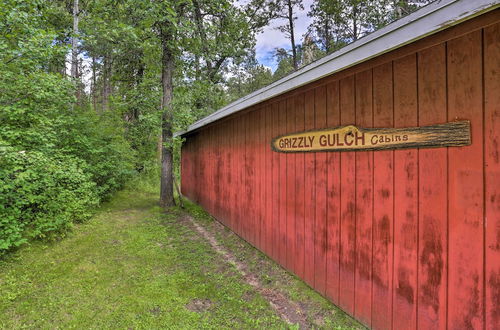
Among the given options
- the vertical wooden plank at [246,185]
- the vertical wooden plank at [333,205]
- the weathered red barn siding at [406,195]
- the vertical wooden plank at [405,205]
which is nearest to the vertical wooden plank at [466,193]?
the weathered red barn siding at [406,195]

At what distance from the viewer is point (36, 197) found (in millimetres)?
4168

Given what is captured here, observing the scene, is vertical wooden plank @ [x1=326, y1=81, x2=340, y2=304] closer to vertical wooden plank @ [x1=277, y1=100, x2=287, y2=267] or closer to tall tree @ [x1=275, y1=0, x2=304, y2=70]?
vertical wooden plank @ [x1=277, y1=100, x2=287, y2=267]

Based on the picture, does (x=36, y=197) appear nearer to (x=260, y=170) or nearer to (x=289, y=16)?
(x=260, y=170)

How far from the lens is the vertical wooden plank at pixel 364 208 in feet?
7.34

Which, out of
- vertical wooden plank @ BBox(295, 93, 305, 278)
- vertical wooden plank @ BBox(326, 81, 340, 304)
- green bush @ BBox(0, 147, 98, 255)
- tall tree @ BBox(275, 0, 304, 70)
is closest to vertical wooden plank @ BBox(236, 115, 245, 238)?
vertical wooden plank @ BBox(295, 93, 305, 278)

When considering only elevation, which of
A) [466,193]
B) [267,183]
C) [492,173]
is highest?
[492,173]

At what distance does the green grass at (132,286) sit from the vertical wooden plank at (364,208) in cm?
27

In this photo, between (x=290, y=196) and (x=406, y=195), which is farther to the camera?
(x=290, y=196)

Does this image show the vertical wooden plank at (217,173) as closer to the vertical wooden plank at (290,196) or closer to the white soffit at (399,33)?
the vertical wooden plank at (290,196)

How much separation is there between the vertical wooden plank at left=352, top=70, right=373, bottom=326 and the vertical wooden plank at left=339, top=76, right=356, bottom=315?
1.8 inches

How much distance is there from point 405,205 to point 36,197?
201 inches

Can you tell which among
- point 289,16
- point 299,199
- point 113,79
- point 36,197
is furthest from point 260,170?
point 289,16

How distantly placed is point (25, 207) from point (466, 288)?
600cm

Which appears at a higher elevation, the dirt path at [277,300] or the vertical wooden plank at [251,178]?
the vertical wooden plank at [251,178]
